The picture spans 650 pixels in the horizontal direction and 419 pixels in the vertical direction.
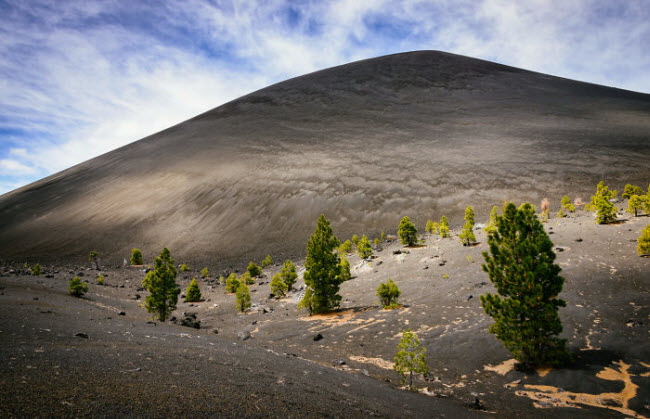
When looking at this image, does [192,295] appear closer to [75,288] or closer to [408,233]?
[75,288]

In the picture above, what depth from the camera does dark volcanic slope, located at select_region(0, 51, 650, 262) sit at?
144 ft

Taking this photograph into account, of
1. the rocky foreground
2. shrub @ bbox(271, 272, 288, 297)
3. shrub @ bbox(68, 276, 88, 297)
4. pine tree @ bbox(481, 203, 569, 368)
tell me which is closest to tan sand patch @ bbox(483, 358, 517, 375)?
the rocky foreground

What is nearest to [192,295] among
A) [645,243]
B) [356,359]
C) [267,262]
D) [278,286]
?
[278,286]

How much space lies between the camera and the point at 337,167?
55.5m

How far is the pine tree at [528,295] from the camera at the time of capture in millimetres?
7793

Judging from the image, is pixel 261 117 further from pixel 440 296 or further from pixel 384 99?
pixel 440 296

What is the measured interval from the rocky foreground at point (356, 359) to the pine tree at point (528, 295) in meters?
0.54

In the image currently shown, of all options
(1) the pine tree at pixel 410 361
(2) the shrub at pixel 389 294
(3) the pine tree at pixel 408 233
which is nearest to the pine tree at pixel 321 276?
(2) the shrub at pixel 389 294

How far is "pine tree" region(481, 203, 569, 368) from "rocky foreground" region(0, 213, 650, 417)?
543 mm

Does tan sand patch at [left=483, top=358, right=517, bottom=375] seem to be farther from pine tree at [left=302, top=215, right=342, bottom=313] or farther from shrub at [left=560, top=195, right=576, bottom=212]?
shrub at [left=560, top=195, right=576, bottom=212]

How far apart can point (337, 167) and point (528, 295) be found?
48.6 m

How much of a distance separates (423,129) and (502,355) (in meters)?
59.5

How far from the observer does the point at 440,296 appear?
14172mm

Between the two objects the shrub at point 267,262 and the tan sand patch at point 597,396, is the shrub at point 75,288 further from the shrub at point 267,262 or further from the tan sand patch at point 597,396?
the shrub at point 267,262
